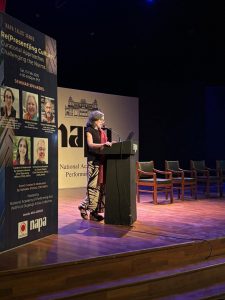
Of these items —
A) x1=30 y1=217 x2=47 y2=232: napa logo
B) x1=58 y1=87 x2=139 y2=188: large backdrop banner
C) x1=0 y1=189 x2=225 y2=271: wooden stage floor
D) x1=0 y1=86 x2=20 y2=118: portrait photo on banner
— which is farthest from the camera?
x1=58 y1=87 x2=139 y2=188: large backdrop banner

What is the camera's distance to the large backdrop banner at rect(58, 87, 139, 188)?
998cm

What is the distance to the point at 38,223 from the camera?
4332 millimetres

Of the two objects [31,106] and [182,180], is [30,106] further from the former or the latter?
[182,180]

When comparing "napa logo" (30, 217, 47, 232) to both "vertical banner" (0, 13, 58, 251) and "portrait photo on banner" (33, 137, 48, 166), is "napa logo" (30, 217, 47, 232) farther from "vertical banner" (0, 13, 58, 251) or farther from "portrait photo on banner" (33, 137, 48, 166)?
"portrait photo on banner" (33, 137, 48, 166)

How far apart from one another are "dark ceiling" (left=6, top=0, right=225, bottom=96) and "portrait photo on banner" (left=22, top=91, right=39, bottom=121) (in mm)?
4049

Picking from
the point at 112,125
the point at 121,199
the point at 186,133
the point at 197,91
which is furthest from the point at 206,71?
the point at 121,199

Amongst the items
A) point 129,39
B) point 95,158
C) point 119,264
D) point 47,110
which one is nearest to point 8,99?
point 47,110

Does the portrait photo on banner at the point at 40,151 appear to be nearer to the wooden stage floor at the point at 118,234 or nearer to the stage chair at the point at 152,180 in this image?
the wooden stage floor at the point at 118,234

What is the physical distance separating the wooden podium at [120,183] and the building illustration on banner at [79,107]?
202 inches

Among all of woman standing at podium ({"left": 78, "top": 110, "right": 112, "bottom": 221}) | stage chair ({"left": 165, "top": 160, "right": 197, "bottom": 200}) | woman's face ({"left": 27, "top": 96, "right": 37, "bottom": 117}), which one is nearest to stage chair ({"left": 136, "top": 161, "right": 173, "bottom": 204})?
stage chair ({"left": 165, "top": 160, "right": 197, "bottom": 200})

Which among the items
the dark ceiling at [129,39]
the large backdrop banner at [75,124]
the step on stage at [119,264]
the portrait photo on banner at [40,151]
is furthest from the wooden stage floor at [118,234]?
the dark ceiling at [129,39]

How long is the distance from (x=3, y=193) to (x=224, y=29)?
722 cm

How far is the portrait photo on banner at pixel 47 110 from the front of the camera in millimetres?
4387

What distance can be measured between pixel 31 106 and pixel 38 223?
1209mm
